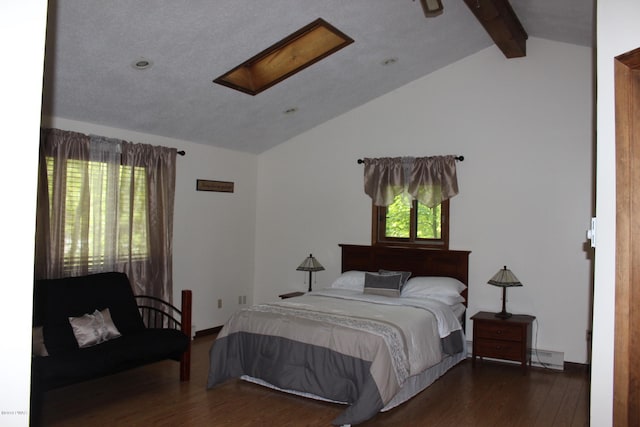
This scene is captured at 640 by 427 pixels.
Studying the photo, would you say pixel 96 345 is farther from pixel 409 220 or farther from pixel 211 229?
pixel 409 220

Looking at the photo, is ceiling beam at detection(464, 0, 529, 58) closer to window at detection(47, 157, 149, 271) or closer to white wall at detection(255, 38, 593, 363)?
white wall at detection(255, 38, 593, 363)

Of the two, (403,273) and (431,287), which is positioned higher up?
(403,273)

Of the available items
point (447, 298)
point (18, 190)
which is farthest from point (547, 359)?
point (18, 190)

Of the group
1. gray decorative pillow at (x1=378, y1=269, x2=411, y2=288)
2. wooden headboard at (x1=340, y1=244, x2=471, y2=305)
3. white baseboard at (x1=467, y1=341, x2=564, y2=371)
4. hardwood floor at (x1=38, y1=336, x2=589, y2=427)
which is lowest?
hardwood floor at (x1=38, y1=336, x2=589, y2=427)

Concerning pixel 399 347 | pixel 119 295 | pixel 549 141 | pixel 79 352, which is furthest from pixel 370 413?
pixel 549 141

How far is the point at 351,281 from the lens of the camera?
18.5ft

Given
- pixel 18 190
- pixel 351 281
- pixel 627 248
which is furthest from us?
pixel 351 281

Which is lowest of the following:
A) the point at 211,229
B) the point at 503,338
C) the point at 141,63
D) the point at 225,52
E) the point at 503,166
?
the point at 503,338

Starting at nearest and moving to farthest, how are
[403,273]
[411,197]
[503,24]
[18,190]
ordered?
1. [18,190]
2. [503,24]
3. [403,273]
4. [411,197]

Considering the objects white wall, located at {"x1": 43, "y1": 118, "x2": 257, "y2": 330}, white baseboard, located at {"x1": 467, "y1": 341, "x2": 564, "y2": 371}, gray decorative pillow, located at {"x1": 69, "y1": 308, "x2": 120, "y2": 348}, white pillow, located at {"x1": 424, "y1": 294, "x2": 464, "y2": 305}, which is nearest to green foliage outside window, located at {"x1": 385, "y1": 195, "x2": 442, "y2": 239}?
white pillow, located at {"x1": 424, "y1": 294, "x2": 464, "y2": 305}

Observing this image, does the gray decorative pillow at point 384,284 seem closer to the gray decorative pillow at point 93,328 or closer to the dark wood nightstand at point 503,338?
the dark wood nightstand at point 503,338

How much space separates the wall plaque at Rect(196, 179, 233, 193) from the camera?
599cm

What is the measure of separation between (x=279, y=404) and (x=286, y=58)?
3.12 m

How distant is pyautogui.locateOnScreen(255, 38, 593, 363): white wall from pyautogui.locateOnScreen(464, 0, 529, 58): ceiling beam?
27 centimetres
